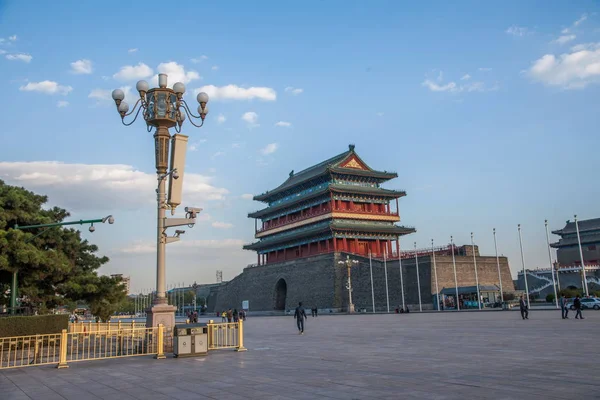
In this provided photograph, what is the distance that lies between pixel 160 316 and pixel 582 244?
211 ft

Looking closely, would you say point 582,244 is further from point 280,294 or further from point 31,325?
point 31,325

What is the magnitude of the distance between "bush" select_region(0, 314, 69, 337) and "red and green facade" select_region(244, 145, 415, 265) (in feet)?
125

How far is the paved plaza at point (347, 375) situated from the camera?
766cm

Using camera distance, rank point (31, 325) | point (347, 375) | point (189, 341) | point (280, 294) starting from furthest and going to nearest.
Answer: point (280, 294)
point (31, 325)
point (189, 341)
point (347, 375)

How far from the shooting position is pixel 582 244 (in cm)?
6531

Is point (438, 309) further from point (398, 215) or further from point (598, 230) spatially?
point (598, 230)

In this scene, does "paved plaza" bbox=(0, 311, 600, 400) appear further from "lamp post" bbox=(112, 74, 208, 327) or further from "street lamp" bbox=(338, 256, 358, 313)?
"street lamp" bbox=(338, 256, 358, 313)

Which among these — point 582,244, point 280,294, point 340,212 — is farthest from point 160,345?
point 582,244

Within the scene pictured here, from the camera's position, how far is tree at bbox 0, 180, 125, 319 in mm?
18969

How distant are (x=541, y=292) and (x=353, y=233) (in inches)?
929

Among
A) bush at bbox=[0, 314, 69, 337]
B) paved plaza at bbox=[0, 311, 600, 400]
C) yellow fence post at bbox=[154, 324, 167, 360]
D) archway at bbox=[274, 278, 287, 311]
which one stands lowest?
paved plaza at bbox=[0, 311, 600, 400]

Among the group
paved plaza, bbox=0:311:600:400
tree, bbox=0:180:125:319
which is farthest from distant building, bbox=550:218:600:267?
paved plaza, bbox=0:311:600:400

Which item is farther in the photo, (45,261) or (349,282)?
(349,282)

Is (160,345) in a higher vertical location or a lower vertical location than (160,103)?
lower
